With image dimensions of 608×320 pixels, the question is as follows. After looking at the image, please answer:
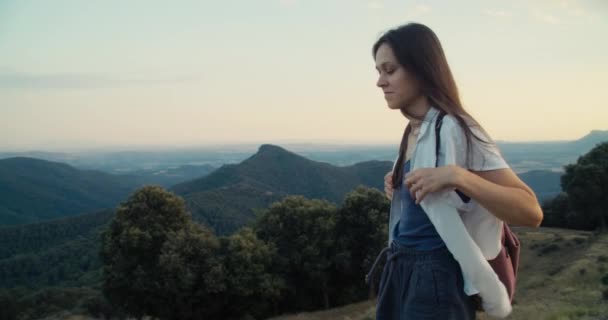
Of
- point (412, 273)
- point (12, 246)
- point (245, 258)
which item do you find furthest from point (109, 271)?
point (12, 246)

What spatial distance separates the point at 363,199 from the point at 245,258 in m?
7.77

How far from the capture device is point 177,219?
2577 cm

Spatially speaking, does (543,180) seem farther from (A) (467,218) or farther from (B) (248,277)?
(A) (467,218)

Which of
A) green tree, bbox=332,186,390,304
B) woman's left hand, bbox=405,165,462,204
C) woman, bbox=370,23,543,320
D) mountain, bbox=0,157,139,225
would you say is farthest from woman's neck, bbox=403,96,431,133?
mountain, bbox=0,157,139,225

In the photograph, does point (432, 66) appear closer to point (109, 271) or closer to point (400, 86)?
point (400, 86)

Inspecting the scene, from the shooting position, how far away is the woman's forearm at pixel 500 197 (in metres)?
1.76

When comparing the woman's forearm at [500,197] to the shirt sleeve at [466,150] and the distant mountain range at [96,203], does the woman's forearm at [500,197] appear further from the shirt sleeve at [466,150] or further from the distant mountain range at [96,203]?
the distant mountain range at [96,203]

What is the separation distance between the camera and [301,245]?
88.3ft

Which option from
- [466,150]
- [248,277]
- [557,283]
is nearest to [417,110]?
[466,150]

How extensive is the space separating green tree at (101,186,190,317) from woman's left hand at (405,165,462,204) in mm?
23165

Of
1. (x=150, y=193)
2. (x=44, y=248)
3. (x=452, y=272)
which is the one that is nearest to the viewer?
(x=452, y=272)

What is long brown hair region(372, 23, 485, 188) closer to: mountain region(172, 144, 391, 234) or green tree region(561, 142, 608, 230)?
green tree region(561, 142, 608, 230)

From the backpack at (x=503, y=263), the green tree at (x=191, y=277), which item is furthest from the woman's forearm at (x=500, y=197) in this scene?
the green tree at (x=191, y=277)

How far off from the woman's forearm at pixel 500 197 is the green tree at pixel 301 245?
24568mm
